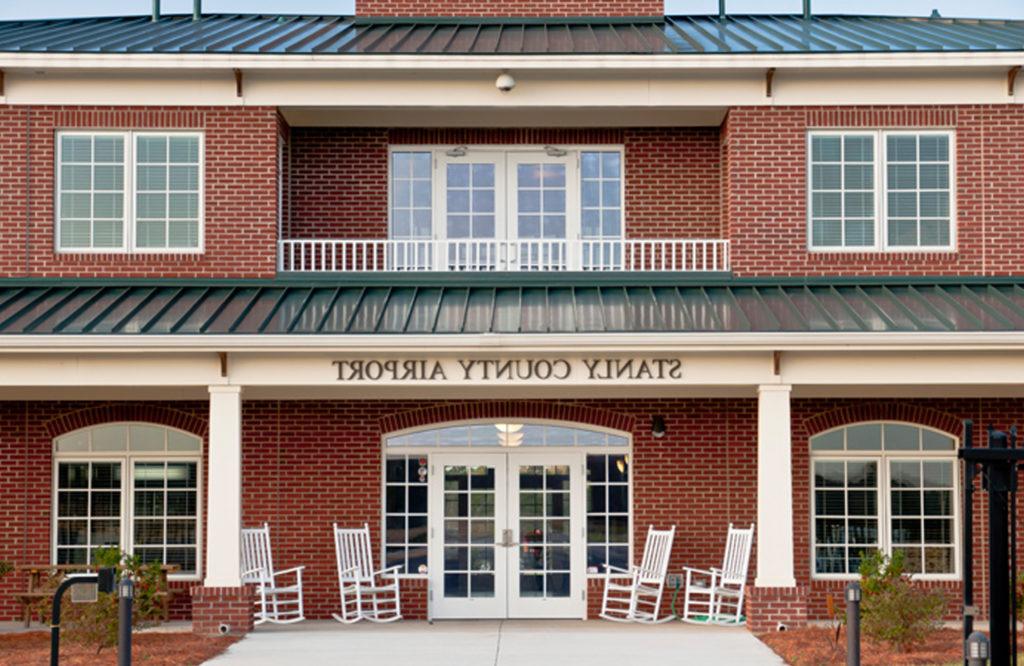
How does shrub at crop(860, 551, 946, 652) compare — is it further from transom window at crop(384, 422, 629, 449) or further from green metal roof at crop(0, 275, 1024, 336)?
transom window at crop(384, 422, 629, 449)

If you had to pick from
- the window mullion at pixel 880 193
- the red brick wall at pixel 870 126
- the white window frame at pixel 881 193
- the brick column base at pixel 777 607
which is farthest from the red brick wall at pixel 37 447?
the window mullion at pixel 880 193

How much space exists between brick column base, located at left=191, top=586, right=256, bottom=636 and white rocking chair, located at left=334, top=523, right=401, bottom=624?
79.3 inches

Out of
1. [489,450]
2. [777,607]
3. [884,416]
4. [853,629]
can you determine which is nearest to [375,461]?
[489,450]

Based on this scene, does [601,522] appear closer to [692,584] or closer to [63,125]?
[692,584]

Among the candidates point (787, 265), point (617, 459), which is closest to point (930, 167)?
point (787, 265)

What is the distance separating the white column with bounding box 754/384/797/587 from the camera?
16.8 metres

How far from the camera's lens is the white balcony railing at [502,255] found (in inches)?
757

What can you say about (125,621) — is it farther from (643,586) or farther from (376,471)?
(643,586)

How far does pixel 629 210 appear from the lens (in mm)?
20281

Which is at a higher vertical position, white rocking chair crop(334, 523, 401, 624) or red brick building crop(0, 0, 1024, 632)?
red brick building crop(0, 0, 1024, 632)

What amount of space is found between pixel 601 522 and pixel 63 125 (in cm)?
850

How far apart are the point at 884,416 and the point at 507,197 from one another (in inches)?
225

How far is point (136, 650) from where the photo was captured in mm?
15570

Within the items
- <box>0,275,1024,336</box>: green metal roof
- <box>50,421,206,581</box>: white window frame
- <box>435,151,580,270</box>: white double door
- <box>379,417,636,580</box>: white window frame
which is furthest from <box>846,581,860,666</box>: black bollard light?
<box>50,421,206,581</box>: white window frame
